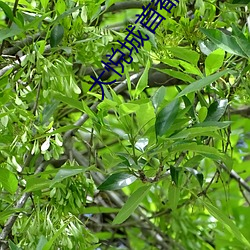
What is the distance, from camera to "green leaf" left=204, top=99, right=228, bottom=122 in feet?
2.75

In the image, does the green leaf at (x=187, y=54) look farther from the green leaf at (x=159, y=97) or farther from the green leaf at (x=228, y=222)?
the green leaf at (x=228, y=222)

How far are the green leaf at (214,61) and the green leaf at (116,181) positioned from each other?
0.54 ft

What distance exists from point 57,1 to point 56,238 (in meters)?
0.29

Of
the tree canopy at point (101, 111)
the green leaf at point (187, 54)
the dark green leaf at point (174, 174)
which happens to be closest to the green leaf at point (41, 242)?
the tree canopy at point (101, 111)

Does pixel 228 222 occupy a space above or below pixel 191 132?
below

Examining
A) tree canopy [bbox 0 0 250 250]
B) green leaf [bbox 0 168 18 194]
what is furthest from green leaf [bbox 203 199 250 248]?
green leaf [bbox 0 168 18 194]

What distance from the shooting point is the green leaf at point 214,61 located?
82 cm

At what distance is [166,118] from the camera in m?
0.75

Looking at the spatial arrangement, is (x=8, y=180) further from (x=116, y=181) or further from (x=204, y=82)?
(x=204, y=82)

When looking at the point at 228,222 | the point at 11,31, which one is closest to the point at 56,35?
the point at 11,31

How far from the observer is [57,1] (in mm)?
822

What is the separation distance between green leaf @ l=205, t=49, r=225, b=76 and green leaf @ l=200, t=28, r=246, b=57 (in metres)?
0.03

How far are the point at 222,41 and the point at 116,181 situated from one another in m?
0.21

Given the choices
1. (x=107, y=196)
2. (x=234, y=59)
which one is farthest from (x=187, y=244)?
(x=234, y=59)
